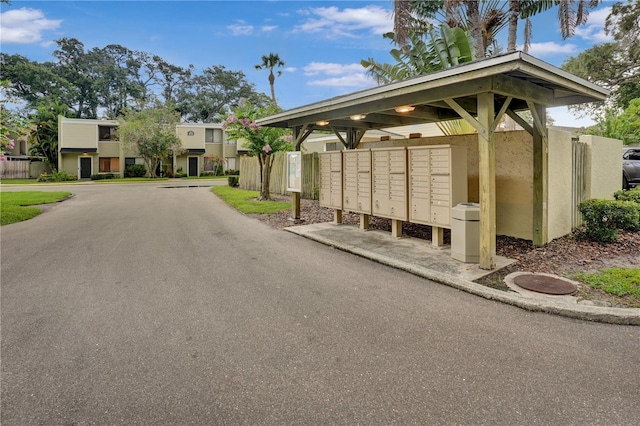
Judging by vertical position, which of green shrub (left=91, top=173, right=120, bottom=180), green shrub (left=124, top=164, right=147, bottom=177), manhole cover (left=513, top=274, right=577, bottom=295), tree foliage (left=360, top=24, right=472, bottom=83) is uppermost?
tree foliage (left=360, top=24, right=472, bottom=83)

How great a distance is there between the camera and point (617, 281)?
14.4ft

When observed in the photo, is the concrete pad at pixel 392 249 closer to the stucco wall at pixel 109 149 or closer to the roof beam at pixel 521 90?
the roof beam at pixel 521 90

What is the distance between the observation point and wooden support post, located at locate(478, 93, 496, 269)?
480 cm

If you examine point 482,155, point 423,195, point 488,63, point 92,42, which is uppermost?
point 92,42

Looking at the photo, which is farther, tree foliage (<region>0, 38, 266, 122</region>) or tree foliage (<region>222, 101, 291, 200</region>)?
tree foliage (<region>0, 38, 266, 122</region>)

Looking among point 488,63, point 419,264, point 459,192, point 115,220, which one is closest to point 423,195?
point 459,192

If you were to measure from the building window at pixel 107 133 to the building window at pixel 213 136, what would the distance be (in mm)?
8278

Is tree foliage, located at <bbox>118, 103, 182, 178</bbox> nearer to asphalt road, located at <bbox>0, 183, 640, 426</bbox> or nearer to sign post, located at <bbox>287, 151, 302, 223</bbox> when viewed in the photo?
sign post, located at <bbox>287, 151, 302, 223</bbox>

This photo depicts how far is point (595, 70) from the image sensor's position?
62.6 ft

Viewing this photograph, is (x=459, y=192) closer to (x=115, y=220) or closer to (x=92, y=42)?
(x=115, y=220)

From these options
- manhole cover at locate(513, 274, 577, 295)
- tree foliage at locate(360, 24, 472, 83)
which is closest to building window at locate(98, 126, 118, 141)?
tree foliage at locate(360, 24, 472, 83)

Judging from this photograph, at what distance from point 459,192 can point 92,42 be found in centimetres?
5556

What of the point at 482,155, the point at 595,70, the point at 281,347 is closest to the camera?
the point at 281,347

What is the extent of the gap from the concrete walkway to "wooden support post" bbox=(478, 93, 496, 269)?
284 millimetres
